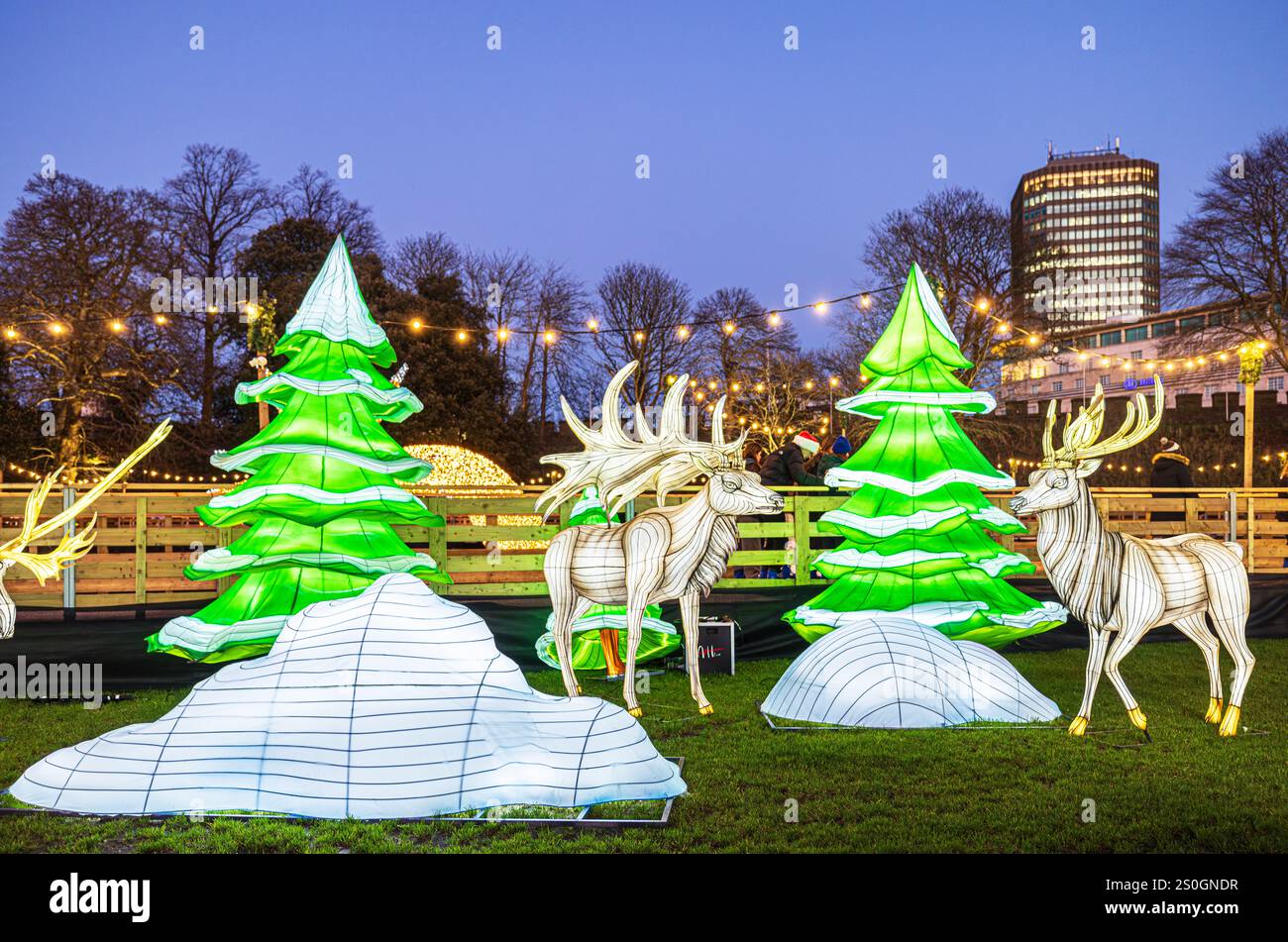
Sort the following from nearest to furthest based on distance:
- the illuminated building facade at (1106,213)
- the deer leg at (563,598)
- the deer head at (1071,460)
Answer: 1. the deer head at (1071,460)
2. the deer leg at (563,598)
3. the illuminated building facade at (1106,213)

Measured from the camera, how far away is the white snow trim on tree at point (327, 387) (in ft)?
27.8

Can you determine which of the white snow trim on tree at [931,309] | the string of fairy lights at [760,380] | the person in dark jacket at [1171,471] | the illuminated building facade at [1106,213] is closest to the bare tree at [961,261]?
the string of fairy lights at [760,380]

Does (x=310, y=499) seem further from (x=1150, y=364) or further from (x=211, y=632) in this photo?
(x=1150, y=364)

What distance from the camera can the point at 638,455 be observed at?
24.1ft

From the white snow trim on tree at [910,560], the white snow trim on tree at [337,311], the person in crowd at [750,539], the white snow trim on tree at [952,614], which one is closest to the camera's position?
the white snow trim on tree at [952,614]

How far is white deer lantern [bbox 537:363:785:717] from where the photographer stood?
7.05 metres

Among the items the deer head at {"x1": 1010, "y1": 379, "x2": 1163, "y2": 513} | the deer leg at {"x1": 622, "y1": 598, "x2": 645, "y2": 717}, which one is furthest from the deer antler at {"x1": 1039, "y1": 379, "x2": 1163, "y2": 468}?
the deer leg at {"x1": 622, "y1": 598, "x2": 645, "y2": 717}

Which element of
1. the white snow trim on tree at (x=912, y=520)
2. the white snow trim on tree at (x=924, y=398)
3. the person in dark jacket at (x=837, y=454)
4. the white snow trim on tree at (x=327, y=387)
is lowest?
the white snow trim on tree at (x=912, y=520)

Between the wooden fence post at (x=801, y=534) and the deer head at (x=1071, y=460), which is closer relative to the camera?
the deer head at (x=1071, y=460)

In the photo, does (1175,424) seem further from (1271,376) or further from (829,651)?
(829,651)

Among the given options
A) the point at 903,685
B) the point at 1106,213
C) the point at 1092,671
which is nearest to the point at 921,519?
the point at 903,685

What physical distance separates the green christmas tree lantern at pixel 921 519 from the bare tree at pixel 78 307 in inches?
691

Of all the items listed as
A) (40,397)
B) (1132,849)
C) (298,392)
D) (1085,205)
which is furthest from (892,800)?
(1085,205)

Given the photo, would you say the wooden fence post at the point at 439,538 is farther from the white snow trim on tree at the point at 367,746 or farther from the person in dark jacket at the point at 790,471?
the white snow trim on tree at the point at 367,746
